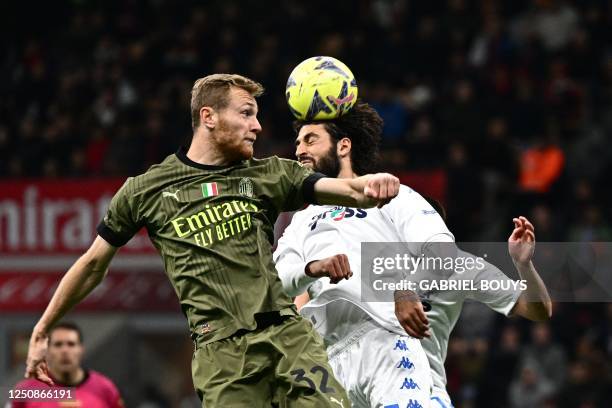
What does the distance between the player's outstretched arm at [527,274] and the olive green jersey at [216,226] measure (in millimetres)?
1119

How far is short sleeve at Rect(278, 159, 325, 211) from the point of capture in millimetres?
5641

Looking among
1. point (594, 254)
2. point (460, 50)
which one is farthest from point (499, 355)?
point (594, 254)

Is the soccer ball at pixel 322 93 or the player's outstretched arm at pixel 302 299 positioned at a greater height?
the soccer ball at pixel 322 93

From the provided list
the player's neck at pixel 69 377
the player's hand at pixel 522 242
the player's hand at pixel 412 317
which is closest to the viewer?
the player's hand at pixel 412 317

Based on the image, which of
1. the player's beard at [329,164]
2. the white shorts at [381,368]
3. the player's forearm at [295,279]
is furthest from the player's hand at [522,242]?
the player's beard at [329,164]

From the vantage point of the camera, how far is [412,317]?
5.88 m

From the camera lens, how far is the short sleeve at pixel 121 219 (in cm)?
576

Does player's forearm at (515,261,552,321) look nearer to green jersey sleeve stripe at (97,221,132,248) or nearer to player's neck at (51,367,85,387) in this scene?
green jersey sleeve stripe at (97,221,132,248)

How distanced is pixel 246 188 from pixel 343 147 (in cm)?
124

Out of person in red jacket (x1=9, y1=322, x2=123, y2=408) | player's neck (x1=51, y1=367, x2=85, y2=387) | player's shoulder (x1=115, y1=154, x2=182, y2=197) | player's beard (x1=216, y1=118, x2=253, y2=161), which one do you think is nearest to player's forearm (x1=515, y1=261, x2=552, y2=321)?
player's beard (x1=216, y1=118, x2=253, y2=161)

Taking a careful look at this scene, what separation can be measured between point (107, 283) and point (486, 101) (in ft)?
16.4

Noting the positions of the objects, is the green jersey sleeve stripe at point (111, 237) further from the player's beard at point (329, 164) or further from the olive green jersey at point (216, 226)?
the player's beard at point (329, 164)

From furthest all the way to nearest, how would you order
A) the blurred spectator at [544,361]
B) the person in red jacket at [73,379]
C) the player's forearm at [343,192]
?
the blurred spectator at [544,361] < the person in red jacket at [73,379] < the player's forearm at [343,192]

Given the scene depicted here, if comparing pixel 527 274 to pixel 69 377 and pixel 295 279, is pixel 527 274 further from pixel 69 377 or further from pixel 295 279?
pixel 69 377
